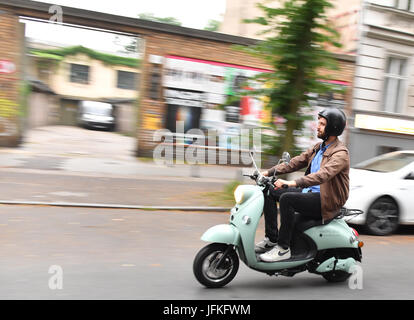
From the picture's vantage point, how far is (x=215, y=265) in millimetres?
4359

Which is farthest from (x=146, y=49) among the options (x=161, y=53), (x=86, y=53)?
(x=86, y=53)

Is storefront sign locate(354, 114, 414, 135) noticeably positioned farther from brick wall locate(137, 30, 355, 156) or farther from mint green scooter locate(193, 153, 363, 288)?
mint green scooter locate(193, 153, 363, 288)

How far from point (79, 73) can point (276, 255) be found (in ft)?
124

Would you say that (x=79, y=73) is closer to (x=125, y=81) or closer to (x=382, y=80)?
(x=125, y=81)

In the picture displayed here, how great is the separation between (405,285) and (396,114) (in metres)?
13.8

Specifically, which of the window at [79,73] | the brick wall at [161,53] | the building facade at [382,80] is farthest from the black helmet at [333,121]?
the window at [79,73]

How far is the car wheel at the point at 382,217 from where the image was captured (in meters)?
7.44

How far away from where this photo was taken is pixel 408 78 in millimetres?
17484

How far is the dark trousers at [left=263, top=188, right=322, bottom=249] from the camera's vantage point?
4449 millimetres

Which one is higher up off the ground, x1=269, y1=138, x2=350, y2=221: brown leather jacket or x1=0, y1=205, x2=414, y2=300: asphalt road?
x1=269, y1=138, x2=350, y2=221: brown leather jacket

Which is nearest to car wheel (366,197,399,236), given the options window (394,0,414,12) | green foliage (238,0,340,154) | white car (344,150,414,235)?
white car (344,150,414,235)

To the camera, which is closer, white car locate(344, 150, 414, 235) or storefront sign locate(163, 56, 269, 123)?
white car locate(344, 150, 414, 235)

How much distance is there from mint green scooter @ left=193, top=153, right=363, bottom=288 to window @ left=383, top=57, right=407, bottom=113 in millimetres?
14233
